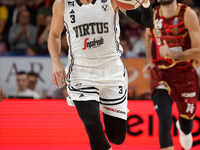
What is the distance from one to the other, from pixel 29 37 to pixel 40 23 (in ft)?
1.76

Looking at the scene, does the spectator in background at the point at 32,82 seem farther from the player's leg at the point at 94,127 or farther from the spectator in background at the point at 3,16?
the player's leg at the point at 94,127

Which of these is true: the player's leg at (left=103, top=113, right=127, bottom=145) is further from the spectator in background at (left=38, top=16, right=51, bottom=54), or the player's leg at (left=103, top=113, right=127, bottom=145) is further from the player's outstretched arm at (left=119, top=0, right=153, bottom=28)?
the spectator in background at (left=38, top=16, right=51, bottom=54)

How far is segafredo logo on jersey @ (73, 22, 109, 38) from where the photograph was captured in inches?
143

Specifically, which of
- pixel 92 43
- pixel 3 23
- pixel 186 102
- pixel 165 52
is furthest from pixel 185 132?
pixel 3 23

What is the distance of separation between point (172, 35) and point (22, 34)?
4.68 metres

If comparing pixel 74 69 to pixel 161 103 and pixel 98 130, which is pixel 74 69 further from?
pixel 161 103

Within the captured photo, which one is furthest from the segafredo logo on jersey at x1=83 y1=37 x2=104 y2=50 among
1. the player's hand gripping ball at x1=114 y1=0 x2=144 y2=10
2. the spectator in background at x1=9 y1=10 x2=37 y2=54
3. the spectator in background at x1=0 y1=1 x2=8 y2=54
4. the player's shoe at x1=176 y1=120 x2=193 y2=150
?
the spectator in background at x1=0 y1=1 x2=8 y2=54

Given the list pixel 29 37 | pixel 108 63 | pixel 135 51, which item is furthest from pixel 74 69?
pixel 29 37

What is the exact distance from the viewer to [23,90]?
292 inches

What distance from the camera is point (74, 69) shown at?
148 inches

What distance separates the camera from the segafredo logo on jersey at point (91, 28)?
364cm

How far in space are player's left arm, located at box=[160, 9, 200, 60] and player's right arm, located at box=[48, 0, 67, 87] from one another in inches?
57.8

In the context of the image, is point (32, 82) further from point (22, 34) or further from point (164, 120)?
point (164, 120)

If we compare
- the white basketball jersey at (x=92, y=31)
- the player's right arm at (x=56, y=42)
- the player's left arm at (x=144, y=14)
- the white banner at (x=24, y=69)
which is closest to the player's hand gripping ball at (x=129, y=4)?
the player's left arm at (x=144, y=14)
